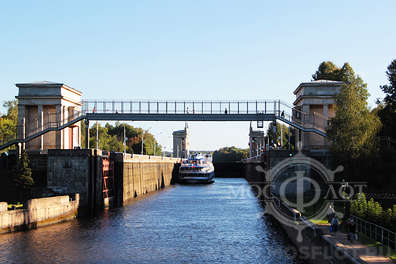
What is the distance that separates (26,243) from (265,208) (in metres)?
31.3

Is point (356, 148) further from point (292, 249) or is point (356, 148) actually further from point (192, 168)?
point (192, 168)

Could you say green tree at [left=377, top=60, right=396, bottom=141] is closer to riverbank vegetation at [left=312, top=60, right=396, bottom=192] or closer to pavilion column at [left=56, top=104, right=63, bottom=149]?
riverbank vegetation at [left=312, top=60, right=396, bottom=192]

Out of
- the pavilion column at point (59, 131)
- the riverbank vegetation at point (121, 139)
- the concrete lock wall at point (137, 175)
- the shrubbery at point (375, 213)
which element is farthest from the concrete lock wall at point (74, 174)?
the riverbank vegetation at point (121, 139)

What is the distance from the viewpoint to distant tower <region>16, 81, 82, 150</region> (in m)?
69.2

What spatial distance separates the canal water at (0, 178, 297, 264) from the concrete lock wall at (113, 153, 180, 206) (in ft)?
35.1

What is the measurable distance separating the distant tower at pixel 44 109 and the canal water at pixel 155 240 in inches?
838

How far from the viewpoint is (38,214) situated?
41125mm

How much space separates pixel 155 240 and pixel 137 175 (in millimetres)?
38767

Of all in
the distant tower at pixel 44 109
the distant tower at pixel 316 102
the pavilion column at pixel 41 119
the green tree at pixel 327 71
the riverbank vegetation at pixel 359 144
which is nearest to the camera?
the riverbank vegetation at pixel 359 144

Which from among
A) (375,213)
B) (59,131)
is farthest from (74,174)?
(375,213)

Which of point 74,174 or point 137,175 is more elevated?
point 74,174

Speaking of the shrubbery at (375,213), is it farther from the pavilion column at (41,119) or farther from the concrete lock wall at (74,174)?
the pavilion column at (41,119)

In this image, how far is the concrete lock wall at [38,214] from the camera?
37.5 metres

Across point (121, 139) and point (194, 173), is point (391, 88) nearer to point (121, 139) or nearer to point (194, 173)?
point (194, 173)
